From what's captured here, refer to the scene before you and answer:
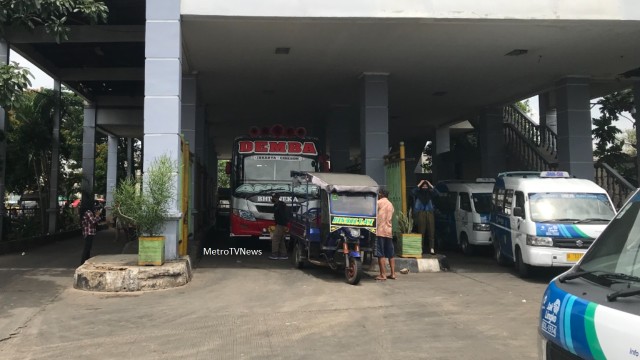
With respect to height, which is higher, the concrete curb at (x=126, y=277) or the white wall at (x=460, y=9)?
the white wall at (x=460, y=9)

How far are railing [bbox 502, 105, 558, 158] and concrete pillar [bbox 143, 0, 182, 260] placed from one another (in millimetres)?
14006

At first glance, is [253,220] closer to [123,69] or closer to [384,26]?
[384,26]

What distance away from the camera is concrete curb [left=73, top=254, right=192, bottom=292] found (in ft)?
29.1

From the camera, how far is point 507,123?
21.5 meters

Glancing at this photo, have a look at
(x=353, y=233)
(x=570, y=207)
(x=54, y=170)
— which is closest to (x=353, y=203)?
(x=353, y=233)

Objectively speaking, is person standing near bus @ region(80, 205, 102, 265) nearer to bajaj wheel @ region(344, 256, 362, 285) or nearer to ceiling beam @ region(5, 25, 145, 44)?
ceiling beam @ region(5, 25, 145, 44)

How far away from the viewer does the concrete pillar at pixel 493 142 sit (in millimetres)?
20406

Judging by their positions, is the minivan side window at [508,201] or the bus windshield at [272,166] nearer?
the minivan side window at [508,201]

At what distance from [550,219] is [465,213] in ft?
14.8

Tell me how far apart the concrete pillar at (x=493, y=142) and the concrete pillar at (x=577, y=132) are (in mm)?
5090

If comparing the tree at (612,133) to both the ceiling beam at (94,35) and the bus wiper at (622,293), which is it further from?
the bus wiper at (622,293)

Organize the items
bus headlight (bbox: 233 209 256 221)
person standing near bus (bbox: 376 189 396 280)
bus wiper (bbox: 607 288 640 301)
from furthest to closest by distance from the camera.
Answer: bus headlight (bbox: 233 209 256 221) < person standing near bus (bbox: 376 189 396 280) < bus wiper (bbox: 607 288 640 301)

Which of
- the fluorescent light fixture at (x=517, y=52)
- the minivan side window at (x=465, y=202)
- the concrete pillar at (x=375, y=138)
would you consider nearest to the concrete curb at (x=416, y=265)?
the concrete pillar at (x=375, y=138)

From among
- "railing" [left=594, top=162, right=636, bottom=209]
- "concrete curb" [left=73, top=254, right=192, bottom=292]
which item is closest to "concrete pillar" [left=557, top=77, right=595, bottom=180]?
"railing" [left=594, top=162, right=636, bottom=209]
